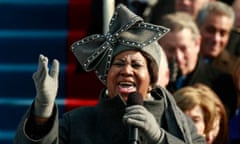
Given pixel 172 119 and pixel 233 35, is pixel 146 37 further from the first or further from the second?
pixel 233 35

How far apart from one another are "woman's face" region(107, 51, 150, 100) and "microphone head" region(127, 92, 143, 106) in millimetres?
189

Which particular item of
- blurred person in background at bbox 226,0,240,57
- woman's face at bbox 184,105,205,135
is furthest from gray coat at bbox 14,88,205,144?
blurred person in background at bbox 226,0,240,57

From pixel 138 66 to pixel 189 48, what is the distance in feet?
8.28

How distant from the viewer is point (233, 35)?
26.6 ft

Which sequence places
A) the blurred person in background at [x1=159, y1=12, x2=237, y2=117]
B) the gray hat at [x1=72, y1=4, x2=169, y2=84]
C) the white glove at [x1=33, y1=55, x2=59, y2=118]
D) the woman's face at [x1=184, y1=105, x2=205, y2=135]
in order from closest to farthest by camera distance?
1. the white glove at [x1=33, y1=55, x2=59, y2=118]
2. the gray hat at [x1=72, y1=4, x2=169, y2=84]
3. the woman's face at [x1=184, y1=105, x2=205, y2=135]
4. the blurred person in background at [x1=159, y1=12, x2=237, y2=117]

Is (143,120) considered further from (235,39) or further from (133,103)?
(235,39)

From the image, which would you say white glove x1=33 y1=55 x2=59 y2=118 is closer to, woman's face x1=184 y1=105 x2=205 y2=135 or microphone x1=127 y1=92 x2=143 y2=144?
microphone x1=127 y1=92 x2=143 y2=144

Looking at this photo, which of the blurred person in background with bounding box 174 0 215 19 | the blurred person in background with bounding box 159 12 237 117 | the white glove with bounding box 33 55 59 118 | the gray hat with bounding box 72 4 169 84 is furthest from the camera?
the blurred person in background with bounding box 174 0 215 19

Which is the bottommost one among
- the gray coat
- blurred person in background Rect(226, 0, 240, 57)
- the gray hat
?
blurred person in background Rect(226, 0, 240, 57)

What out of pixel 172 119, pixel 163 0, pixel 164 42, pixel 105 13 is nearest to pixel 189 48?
pixel 164 42

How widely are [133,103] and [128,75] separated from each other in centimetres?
36

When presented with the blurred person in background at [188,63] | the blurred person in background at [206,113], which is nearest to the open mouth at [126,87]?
the blurred person in background at [206,113]

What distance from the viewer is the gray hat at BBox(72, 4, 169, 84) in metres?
5.07

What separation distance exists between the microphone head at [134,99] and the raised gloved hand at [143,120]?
5cm
